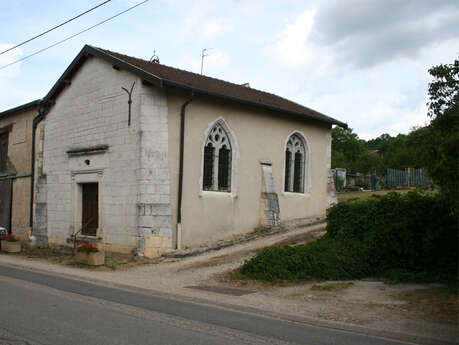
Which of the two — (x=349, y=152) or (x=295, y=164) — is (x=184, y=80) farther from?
(x=349, y=152)

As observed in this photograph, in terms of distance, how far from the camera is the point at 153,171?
579 inches

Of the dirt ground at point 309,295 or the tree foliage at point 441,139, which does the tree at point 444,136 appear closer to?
the tree foliage at point 441,139

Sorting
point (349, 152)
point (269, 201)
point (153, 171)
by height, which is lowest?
point (269, 201)

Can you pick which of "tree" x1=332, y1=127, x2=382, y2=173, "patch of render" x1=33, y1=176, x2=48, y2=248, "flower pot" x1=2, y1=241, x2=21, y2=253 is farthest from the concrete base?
"tree" x1=332, y1=127, x2=382, y2=173

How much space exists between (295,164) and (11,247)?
38.6ft

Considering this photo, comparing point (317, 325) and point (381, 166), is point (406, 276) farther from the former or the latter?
point (381, 166)

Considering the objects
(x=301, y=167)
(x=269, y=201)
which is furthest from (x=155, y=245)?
(x=301, y=167)

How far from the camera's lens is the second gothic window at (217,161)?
16.7 metres

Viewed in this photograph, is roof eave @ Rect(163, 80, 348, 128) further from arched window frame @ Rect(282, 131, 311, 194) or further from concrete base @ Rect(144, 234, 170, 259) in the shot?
concrete base @ Rect(144, 234, 170, 259)

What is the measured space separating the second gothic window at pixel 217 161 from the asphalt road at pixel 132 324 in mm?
8068

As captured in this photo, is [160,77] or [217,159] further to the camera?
[217,159]

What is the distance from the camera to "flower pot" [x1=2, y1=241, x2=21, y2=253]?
17547mm

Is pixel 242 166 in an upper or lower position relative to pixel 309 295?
upper

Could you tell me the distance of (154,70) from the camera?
642 inches
